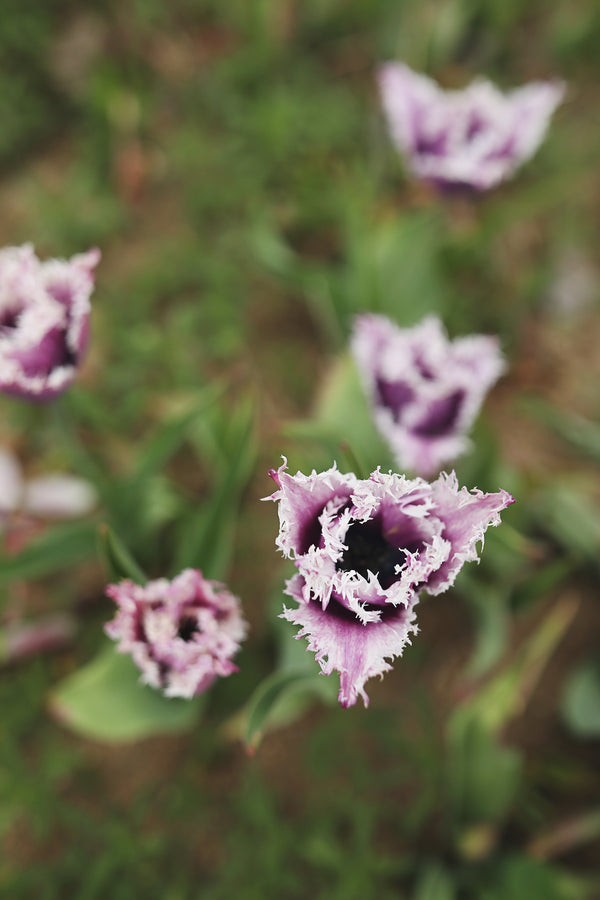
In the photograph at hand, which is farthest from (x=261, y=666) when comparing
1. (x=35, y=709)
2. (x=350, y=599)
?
(x=350, y=599)

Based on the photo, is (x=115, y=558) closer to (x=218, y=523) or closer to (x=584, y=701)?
(x=218, y=523)

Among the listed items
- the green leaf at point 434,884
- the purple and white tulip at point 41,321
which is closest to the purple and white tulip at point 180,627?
the purple and white tulip at point 41,321

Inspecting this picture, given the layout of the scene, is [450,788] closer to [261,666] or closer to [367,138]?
[261,666]

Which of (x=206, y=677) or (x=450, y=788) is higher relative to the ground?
(x=206, y=677)

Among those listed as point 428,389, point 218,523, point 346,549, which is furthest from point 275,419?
point 346,549

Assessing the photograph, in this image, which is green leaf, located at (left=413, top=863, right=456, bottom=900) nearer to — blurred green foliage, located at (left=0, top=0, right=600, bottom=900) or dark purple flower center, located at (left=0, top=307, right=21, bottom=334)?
blurred green foliage, located at (left=0, top=0, right=600, bottom=900)
